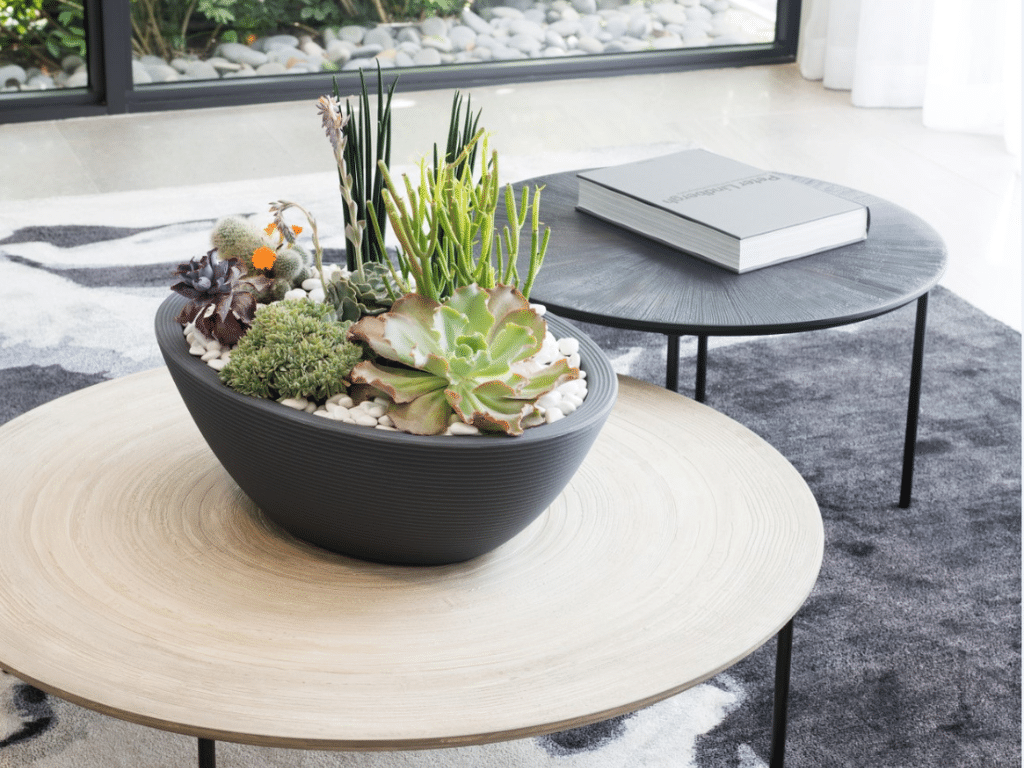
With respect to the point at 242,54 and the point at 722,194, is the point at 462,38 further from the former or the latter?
the point at 722,194

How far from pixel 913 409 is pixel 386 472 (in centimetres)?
98

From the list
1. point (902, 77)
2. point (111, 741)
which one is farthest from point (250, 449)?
point (902, 77)

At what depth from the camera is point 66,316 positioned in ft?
7.00

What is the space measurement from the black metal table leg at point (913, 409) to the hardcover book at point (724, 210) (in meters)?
0.17

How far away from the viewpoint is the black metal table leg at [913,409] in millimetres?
1572

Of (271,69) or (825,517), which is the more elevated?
(271,69)

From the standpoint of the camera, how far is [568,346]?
3.22 feet

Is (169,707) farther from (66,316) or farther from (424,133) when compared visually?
(424,133)

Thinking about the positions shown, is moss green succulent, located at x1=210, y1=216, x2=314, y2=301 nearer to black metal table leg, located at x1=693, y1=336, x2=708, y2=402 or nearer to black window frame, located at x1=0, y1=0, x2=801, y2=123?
black metal table leg, located at x1=693, y1=336, x2=708, y2=402

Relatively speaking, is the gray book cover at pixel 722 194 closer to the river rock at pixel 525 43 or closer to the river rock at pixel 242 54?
the river rock at pixel 242 54

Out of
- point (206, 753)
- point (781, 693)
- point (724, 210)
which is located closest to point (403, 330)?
point (206, 753)

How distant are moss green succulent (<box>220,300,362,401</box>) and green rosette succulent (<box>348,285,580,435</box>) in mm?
17

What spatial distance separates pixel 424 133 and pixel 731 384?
5.16ft

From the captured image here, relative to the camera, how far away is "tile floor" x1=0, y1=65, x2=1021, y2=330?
2.82 metres
